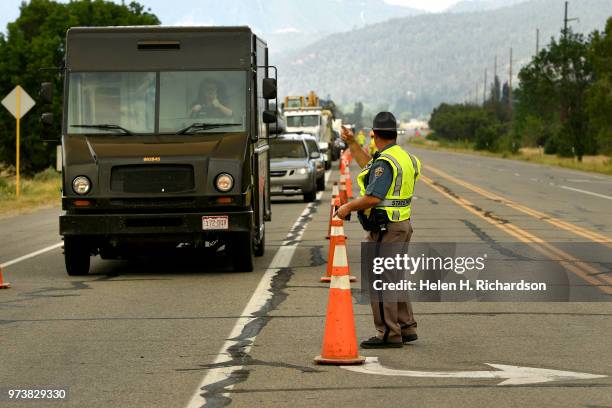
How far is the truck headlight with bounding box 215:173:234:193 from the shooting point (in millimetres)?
15336

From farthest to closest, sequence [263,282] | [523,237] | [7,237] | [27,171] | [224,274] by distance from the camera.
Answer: [27,171] → [7,237] → [523,237] → [224,274] → [263,282]

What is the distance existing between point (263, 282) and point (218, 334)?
3.93 meters

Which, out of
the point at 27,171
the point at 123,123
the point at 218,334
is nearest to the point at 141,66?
the point at 123,123

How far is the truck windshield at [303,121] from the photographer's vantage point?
60219mm

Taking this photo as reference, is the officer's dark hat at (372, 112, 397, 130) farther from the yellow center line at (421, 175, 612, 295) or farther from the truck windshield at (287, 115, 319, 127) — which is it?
the truck windshield at (287, 115, 319, 127)

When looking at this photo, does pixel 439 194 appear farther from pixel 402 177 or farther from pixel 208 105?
pixel 402 177

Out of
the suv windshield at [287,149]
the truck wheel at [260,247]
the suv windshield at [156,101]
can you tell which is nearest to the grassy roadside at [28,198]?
the suv windshield at [287,149]

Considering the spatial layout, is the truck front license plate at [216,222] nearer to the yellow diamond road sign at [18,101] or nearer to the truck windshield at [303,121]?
the yellow diamond road sign at [18,101]

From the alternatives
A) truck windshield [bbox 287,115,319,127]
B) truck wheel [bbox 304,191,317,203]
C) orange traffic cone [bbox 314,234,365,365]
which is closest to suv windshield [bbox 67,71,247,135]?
orange traffic cone [bbox 314,234,365,365]

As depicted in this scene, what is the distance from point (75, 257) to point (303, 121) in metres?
45.0

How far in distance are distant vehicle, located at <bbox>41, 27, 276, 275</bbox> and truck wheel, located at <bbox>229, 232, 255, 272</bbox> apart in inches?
0.5

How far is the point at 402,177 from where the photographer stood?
1016 centimetres

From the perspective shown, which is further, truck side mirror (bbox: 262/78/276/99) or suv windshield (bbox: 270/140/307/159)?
suv windshield (bbox: 270/140/307/159)

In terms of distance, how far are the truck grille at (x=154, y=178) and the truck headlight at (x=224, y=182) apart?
11.3 inches
